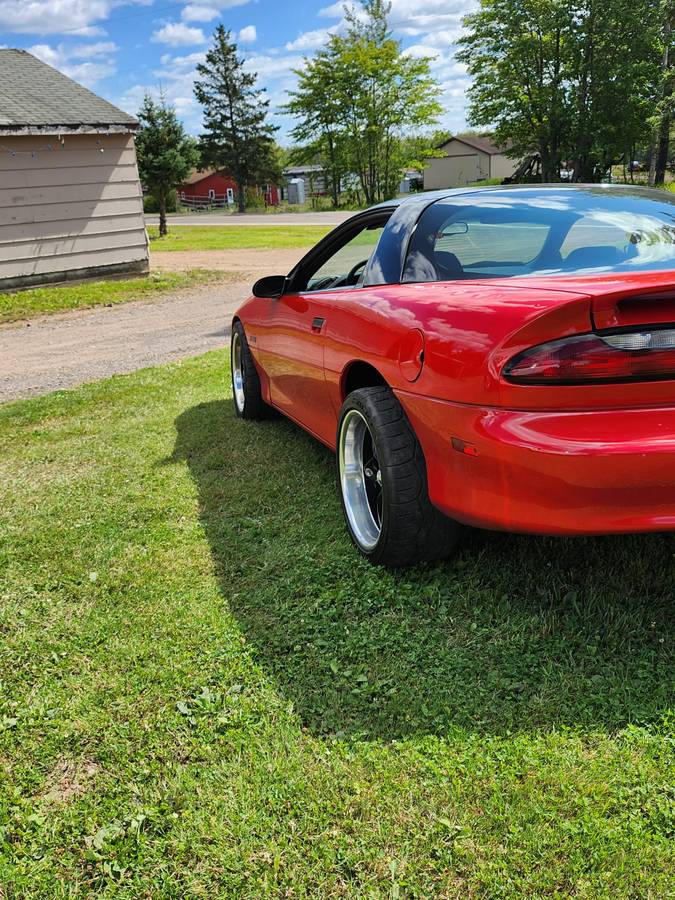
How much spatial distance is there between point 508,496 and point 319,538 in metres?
1.32

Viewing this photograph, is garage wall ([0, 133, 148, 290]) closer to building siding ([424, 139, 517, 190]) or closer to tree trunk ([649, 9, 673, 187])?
tree trunk ([649, 9, 673, 187])

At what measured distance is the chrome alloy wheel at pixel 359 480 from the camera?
317 centimetres

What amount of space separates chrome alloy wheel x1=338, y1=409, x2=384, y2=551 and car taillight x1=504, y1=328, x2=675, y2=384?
115 cm

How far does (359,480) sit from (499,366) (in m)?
1.21

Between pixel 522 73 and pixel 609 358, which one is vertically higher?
pixel 522 73

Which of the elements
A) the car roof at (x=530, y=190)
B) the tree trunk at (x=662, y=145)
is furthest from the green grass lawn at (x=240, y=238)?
the car roof at (x=530, y=190)

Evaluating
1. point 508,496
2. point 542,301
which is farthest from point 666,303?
point 508,496

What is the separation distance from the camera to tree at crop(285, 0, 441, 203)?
45.4 meters

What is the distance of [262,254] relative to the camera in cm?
2098

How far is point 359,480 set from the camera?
3266 mm

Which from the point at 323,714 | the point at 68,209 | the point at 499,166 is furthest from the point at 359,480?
the point at 499,166

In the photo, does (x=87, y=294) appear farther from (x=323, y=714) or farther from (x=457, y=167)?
(x=457, y=167)

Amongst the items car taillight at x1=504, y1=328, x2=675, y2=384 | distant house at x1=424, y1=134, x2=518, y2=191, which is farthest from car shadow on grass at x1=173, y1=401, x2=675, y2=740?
distant house at x1=424, y1=134, x2=518, y2=191

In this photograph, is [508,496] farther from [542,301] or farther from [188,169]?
[188,169]
